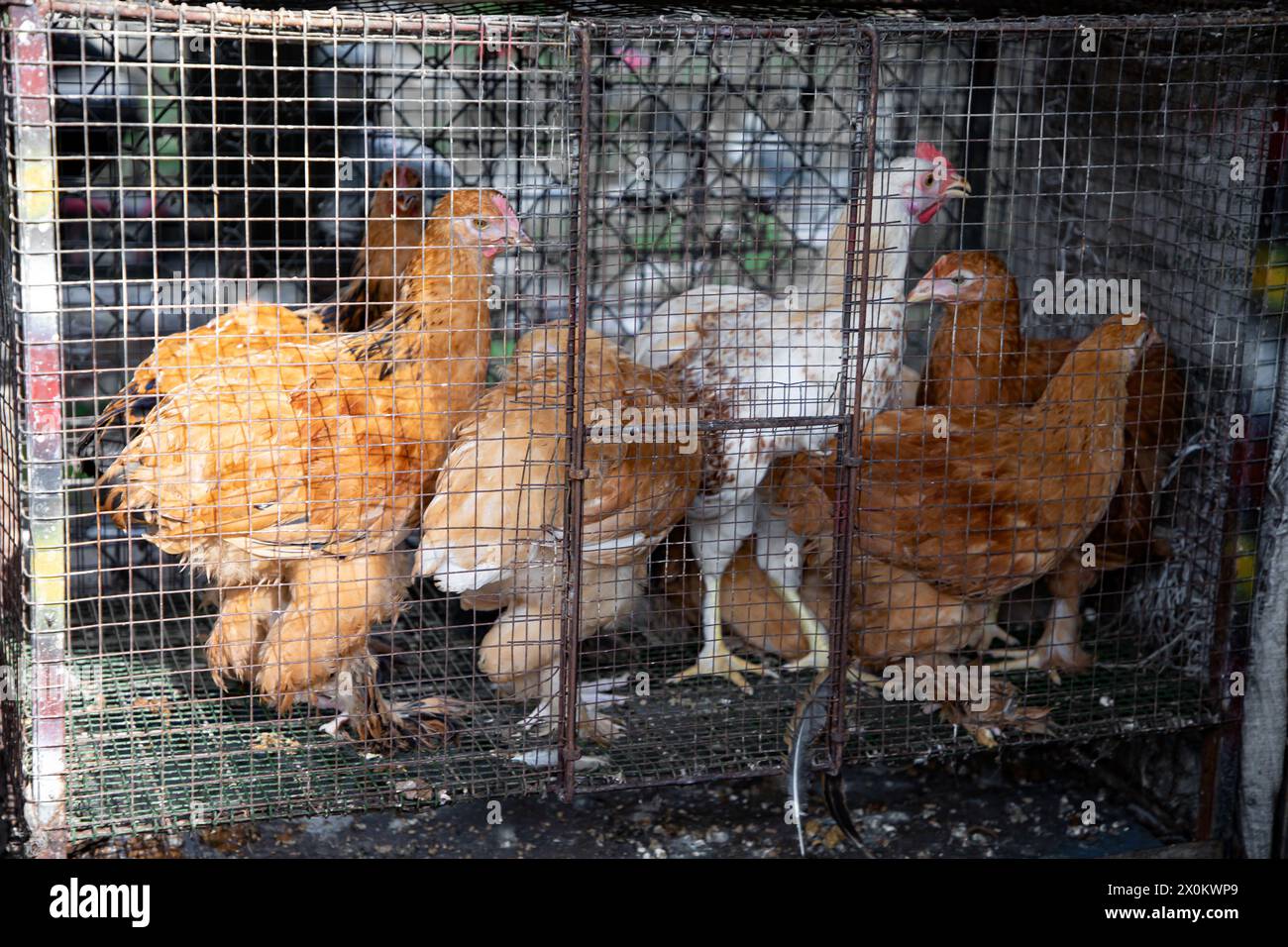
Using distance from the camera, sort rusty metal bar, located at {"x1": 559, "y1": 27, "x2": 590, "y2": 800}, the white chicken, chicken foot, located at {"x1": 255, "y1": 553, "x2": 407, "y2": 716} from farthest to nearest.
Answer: the white chicken < chicken foot, located at {"x1": 255, "y1": 553, "x2": 407, "y2": 716} < rusty metal bar, located at {"x1": 559, "y1": 27, "x2": 590, "y2": 800}

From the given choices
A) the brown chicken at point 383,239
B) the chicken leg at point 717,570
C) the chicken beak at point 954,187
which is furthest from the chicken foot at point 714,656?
the brown chicken at point 383,239

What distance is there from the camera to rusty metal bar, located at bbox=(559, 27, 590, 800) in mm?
3246

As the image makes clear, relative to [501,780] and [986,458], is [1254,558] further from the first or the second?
[501,780]

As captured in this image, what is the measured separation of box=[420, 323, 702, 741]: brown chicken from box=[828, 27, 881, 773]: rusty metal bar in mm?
436

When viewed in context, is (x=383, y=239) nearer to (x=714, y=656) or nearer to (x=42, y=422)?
(x=714, y=656)

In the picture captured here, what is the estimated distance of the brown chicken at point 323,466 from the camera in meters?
3.77

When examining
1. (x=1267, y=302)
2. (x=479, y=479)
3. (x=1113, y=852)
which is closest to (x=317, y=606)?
(x=479, y=479)

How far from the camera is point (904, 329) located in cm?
431

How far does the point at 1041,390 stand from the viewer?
462 centimetres

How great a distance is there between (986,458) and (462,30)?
200 cm

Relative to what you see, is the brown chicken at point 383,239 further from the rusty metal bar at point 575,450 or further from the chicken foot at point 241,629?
the rusty metal bar at point 575,450

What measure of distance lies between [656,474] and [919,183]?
1.30 m

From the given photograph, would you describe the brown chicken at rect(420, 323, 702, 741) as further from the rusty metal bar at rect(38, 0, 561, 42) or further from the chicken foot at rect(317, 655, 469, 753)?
the rusty metal bar at rect(38, 0, 561, 42)

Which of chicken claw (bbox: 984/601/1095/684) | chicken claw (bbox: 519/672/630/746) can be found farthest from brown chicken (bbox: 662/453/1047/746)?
chicken claw (bbox: 519/672/630/746)
